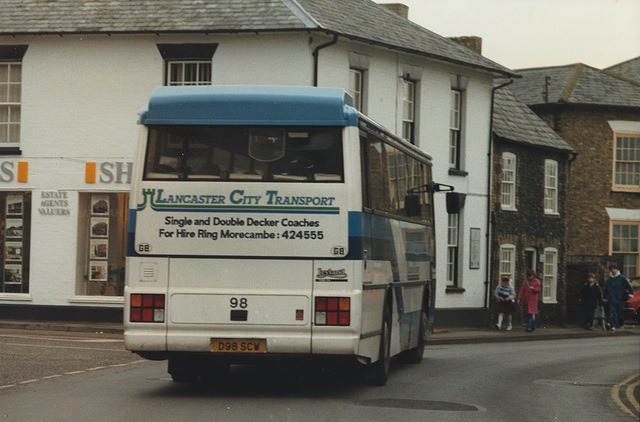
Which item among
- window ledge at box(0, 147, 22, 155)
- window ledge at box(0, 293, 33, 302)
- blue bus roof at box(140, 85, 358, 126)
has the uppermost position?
window ledge at box(0, 147, 22, 155)

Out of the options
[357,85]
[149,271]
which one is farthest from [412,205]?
[357,85]

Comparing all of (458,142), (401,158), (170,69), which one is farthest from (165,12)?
(401,158)

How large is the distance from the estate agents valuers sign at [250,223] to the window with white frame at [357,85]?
49.1 feet

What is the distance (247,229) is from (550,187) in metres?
26.2

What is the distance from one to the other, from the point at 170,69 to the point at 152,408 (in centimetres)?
1575

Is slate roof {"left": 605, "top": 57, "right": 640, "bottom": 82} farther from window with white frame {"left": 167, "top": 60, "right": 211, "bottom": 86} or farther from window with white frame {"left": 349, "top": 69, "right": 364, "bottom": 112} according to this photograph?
window with white frame {"left": 167, "top": 60, "right": 211, "bottom": 86}

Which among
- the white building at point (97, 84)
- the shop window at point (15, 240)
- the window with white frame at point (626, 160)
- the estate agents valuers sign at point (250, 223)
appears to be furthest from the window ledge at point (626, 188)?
the estate agents valuers sign at point (250, 223)

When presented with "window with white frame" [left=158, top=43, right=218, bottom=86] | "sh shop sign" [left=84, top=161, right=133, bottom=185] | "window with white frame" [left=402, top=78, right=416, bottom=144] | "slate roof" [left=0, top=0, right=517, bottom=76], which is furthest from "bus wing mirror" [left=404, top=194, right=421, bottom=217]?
"window with white frame" [left=402, top=78, right=416, bottom=144]

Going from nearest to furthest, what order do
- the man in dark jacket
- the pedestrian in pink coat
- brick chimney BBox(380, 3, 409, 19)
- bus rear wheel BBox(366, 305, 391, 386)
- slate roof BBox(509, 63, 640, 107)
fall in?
bus rear wheel BBox(366, 305, 391, 386) < the pedestrian in pink coat < the man in dark jacket < brick chimney BBox(380, 3, 409, 19) < slate roof BBox(509, 63, 640, 107)

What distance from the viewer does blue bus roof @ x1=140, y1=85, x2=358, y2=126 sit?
1179cm

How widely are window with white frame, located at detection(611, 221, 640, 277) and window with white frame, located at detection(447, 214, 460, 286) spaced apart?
528 inches

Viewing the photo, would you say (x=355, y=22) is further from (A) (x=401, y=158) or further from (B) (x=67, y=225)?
(A) (x=401, y=158)

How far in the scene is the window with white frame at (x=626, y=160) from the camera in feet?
137

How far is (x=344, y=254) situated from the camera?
457 inches
